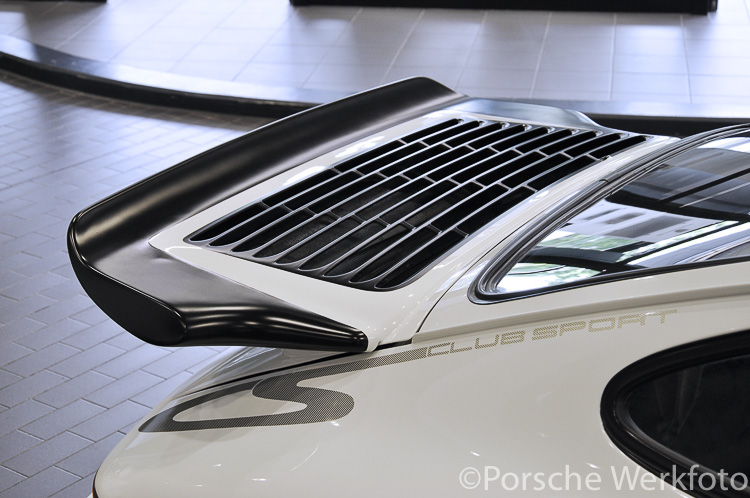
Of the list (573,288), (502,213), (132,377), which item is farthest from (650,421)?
(132,377)

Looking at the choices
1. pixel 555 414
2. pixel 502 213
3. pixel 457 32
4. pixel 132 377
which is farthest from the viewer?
pixel 457 32

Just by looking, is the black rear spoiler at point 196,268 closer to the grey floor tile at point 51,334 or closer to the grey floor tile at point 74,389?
the grey floor tile at point 74,389

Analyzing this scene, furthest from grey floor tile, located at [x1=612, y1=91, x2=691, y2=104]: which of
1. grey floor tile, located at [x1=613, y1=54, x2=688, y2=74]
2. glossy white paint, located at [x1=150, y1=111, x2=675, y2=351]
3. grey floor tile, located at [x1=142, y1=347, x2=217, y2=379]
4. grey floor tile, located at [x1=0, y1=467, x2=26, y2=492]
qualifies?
grey floor tile, located at [x1=0, y1=467, x2=26, y2=492]

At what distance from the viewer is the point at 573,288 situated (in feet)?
4.84

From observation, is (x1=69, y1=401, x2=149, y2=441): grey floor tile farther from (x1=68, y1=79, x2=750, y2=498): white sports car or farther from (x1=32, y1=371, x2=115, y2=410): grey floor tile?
(x1=68, y1=79, x2=750, y2=498): white sports car

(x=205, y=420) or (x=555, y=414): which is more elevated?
(x=555, y=414)

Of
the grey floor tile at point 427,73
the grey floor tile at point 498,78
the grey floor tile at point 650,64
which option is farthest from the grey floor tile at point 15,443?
the grey floor tile at point 650,64

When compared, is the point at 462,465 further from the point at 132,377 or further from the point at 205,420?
the point at 132,377

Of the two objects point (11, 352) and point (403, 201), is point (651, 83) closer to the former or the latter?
point (11, 352)

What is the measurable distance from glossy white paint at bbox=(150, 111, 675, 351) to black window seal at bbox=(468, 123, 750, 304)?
64mm

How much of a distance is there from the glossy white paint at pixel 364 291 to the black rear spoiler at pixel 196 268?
0.04 metres

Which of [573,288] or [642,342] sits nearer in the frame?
[642,342]

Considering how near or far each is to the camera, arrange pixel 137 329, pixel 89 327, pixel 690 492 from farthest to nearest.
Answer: pixel 89 327
pixel 137 329
pixel 690 492

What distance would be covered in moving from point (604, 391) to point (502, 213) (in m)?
0.67
